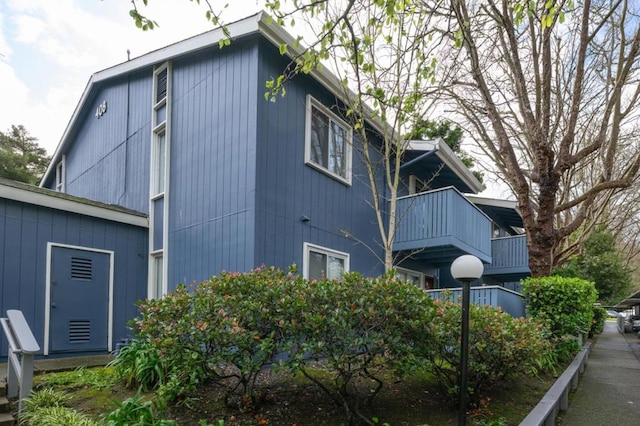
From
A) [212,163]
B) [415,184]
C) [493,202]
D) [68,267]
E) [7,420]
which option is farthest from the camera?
[493,202]

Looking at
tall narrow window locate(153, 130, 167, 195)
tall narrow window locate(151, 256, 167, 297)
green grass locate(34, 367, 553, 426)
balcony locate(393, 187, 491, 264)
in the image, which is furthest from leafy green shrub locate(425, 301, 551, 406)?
tall narrow window locate(153, 130, 167, 195)

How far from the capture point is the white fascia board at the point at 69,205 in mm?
6934

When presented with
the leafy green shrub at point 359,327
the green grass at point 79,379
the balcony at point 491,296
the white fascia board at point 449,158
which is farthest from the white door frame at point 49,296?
the white fascia board at point 449,158

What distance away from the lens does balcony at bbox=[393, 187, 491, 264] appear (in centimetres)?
941

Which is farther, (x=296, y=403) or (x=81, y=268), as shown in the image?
(x=81, y=268)

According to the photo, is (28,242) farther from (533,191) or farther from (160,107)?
(533,191)

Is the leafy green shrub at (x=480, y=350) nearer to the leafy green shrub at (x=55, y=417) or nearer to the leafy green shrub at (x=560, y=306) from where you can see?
the leafy green shrub at (x=560, y=306)

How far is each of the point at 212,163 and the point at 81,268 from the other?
311cm

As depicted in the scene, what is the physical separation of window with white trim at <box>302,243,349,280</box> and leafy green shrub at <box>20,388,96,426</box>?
4.23 meters

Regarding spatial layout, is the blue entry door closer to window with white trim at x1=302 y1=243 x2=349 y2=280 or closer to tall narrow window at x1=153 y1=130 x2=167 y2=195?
tall narrow window at x1=153 y1=130 x2=167 y2=195

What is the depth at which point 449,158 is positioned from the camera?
1162 cm

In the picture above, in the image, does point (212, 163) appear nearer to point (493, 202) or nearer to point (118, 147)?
point (118, 147)

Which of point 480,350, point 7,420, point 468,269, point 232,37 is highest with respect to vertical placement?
point 232,37

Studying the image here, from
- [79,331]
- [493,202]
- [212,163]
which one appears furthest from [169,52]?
[493,202]
